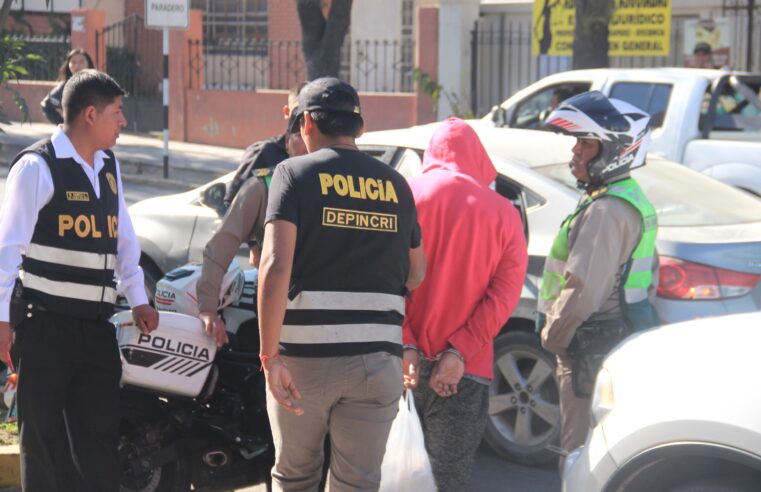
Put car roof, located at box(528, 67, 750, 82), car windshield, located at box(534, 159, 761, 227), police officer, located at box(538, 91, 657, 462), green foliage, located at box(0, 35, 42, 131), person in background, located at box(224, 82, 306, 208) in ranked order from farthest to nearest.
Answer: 1. car roof, located at box(528, 67, 750, 82)
2. car windshield, located at box(534, 159, 761, 227)
3. green foliage, located at box(0, 35, 42, 131)
4. person in background, located at box(224, 82, 306, 208)
5. police officer, located at box(538, 91, 657, 462)

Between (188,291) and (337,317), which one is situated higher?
(337,317)

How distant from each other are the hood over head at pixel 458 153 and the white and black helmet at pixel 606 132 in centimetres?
47

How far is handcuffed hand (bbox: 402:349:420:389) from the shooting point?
3.94m

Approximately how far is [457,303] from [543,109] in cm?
813

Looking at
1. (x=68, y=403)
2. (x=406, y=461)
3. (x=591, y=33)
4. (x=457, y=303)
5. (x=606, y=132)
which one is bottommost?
(x=406, y=461)

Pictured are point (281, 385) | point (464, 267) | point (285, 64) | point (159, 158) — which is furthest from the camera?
point (285, 64)

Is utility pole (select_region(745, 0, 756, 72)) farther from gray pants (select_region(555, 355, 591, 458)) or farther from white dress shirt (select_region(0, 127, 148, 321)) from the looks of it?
white dress shirt (select_region(0, 127, 148, 321))

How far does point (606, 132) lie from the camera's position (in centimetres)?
439

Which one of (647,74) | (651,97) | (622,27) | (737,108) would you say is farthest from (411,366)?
(622,27)

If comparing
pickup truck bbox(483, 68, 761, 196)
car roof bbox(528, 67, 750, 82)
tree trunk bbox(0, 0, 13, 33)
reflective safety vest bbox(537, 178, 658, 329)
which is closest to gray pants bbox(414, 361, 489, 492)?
reflective safety vest bbox(537, 178, 658, 329)

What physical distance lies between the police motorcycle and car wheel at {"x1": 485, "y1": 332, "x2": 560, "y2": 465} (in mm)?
1508

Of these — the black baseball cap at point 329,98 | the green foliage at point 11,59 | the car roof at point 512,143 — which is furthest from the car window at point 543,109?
the black baseball cap at point 329,98

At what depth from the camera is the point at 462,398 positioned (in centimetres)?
399

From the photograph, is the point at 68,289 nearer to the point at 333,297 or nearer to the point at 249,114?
the point at 333,297
